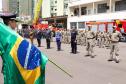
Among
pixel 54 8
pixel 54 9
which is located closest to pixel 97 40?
pixel 54 8

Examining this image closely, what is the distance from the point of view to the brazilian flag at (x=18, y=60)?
292 centimetres

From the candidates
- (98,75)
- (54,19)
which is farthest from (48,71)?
(54,19)

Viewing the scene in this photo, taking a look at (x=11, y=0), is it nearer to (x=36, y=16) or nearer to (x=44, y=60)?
(x=44, y=60)

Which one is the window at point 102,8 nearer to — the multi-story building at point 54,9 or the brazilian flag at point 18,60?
the multi-story building at point 54,9

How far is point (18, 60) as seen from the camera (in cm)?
293

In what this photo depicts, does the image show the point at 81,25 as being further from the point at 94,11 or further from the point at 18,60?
the point at 18,60

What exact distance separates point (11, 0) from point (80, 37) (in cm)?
1712

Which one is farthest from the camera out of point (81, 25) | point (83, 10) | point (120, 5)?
point (83, 10)

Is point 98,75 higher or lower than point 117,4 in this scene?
lower

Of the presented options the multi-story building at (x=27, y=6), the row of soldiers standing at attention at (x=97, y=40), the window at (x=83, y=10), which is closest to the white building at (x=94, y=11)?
the window at (x=83, y=10)

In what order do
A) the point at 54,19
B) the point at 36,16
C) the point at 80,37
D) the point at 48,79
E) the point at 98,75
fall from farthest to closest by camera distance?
1. the point at 54,19
2. the point at 36,16
3. the point at 80,37
4. the point at 98,75
5. the point at 48,79

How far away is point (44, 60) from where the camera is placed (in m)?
3.00

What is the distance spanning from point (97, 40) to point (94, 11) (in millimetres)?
27143

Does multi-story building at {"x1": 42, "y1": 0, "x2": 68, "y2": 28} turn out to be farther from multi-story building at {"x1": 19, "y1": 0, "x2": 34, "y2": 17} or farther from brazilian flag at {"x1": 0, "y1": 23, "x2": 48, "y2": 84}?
brazilian flag at {"x1": 0, "y1": 23, "x2": 48, "y2": 84}
